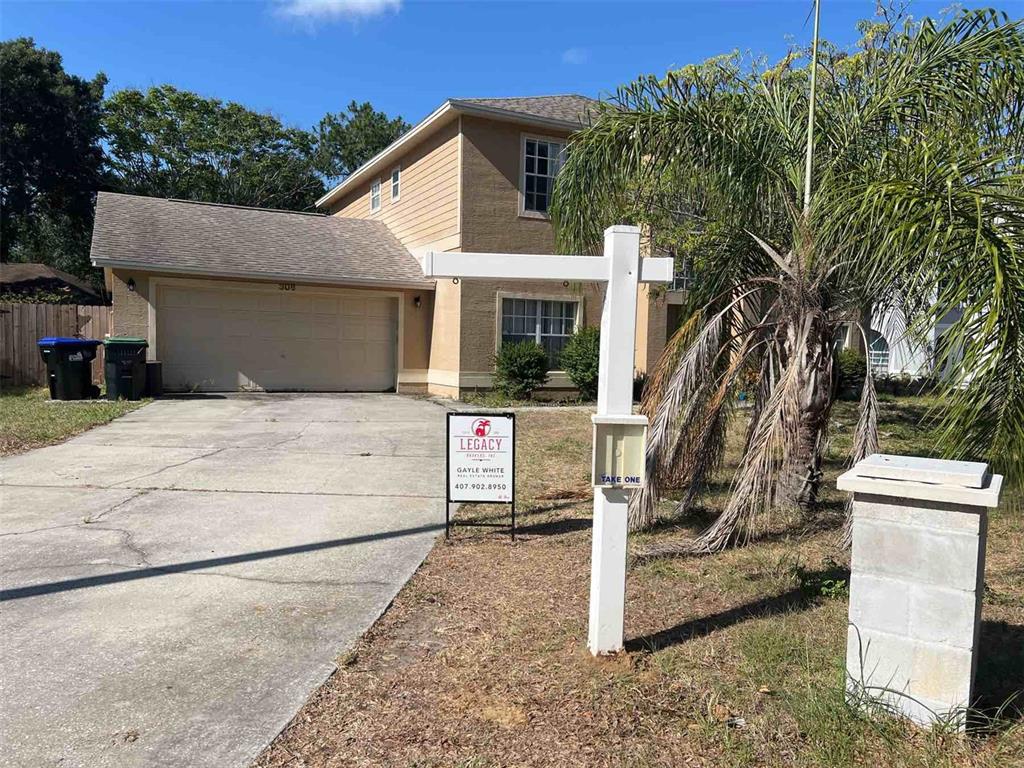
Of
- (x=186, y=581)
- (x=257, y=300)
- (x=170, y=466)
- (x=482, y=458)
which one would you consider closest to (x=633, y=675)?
(x=482, y=458)

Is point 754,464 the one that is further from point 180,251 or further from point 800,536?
point 180,251

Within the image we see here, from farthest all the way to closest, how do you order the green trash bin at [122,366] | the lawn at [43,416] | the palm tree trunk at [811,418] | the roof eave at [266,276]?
the roof eave at [266,276], the green trash bin at [122,366], the lawn at [43,416], the palm tree trunk at [811,418]

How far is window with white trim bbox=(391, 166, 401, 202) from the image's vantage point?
18625mm

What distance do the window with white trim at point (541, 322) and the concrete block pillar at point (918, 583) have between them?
12.7 metres

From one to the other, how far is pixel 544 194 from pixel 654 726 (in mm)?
13966

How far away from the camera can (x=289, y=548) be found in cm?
559

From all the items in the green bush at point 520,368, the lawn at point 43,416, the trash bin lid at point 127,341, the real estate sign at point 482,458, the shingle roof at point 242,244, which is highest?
the shingle roof at point 242,244

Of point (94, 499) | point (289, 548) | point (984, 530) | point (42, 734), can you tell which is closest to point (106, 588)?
point (289, 548)

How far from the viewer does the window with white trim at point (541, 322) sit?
52.1 feet

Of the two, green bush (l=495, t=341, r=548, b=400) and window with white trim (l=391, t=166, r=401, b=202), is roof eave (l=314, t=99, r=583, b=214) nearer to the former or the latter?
window with white trim (l=391, t=166, r=401, b=202)

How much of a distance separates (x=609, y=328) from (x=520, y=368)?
1132cm

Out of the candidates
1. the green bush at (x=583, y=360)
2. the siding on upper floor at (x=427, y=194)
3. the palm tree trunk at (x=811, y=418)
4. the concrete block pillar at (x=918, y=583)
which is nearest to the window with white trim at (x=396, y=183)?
the siding on upper floor at (x=427, y=194)

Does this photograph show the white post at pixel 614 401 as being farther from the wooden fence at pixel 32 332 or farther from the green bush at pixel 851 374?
the green bush at pixel 851 374

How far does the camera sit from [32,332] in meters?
15.3
